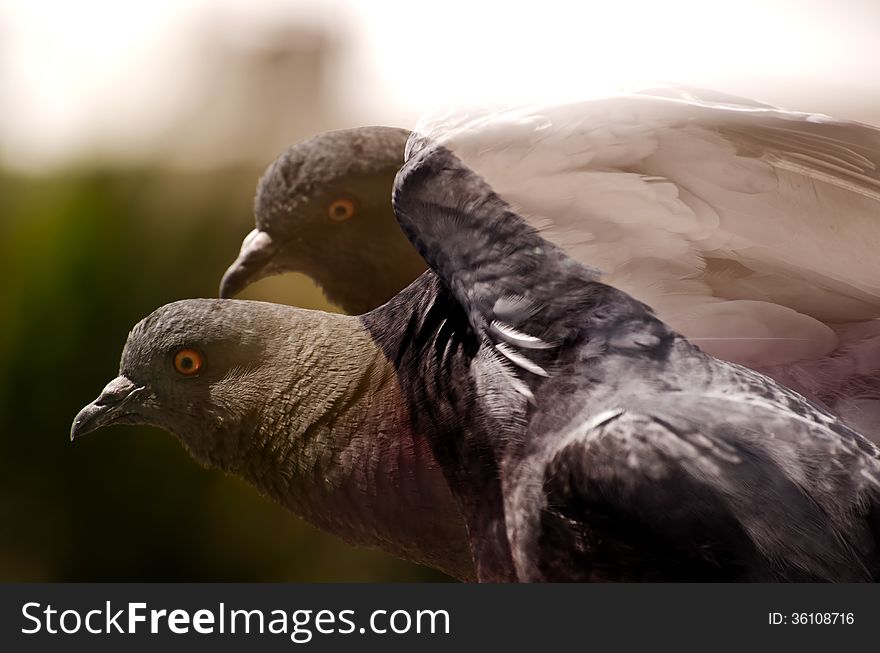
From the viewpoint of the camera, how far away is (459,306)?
744 millimetres

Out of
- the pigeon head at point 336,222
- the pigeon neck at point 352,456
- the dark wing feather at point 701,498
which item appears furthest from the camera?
the pigeon head at point 336,222

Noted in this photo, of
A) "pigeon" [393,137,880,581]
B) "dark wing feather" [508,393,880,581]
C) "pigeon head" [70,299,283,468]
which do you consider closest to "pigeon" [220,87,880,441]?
"pigeon" [393,137,880,581]

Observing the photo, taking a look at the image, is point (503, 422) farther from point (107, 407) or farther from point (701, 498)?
point (107, 407)

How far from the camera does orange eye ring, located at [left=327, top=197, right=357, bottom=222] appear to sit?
92 centimetres

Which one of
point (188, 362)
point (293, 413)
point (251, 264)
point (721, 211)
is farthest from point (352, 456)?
point (721, 211)

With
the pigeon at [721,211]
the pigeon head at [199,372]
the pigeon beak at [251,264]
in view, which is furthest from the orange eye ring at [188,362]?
the pigeon at [721,211]

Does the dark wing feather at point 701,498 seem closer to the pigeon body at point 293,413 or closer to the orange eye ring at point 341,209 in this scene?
the pigeon body at point 293,413

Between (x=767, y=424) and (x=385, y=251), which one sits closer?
(x=767, y=424)

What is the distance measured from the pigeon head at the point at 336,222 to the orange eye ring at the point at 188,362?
0.19 m

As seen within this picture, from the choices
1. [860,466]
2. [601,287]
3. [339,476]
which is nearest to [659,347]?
[601,287]

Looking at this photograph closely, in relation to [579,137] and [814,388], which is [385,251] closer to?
[579,137]

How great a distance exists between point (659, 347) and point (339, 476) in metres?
0.32

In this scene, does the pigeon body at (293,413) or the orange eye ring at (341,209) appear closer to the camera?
the pigeon body at (293,413)

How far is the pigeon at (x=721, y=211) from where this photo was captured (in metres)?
0.67
